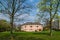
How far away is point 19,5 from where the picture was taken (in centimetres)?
3177

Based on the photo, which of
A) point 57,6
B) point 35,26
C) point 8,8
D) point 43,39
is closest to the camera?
point 8,8

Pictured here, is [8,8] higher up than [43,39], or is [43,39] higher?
[8,8]

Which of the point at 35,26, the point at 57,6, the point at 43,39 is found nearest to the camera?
the point at 43,39

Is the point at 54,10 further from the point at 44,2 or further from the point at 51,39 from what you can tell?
the point at 51,39

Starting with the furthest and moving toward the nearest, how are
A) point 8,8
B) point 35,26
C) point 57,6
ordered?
point 35,26 → point 57,6 → point 8,8

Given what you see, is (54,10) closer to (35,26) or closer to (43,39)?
(43,39)

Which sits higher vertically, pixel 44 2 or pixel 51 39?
pixel 44 2

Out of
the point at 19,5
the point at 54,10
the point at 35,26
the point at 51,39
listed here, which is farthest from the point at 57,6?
the point at 35,26

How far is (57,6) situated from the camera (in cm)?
4044

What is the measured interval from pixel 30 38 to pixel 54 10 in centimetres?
900

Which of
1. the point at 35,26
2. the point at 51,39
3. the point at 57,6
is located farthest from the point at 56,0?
the point at 35,26

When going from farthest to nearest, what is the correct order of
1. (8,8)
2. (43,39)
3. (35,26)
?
(35,26)
(43,39)
(8,8)

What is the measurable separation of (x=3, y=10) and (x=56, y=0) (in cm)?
1393

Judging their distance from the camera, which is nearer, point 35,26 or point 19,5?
point 19,5
